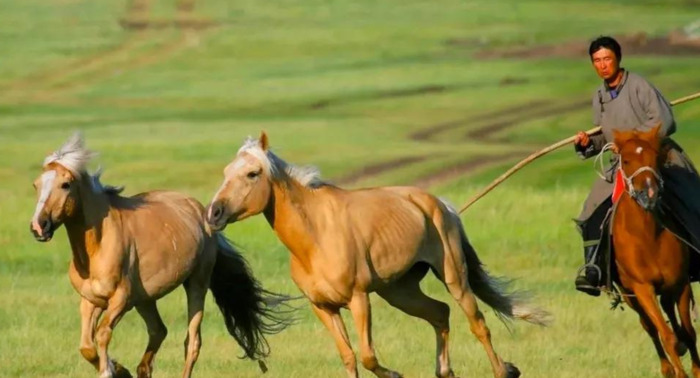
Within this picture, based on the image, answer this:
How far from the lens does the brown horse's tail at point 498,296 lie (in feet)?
42.2

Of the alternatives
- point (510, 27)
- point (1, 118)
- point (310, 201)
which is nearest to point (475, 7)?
point (510, 27)

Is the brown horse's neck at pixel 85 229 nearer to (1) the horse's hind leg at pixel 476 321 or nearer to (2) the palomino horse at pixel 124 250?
(2) the palomino horse at pixel 124 250

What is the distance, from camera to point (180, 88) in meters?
54.2

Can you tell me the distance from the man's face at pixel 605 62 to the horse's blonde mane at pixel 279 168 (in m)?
2.19

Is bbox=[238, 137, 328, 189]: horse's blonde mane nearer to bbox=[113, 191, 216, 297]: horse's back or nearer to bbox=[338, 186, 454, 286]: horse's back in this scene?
bbox=[338, 186, 454, 286]: horse's back

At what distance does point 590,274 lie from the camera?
12609mm

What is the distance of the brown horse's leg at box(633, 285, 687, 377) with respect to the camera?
11.9m

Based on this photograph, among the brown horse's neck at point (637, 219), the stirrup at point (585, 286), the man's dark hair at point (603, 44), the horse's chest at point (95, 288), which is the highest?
the man's dark hair at point (603, 44)

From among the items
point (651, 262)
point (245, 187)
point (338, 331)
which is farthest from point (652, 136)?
point (245, 187)

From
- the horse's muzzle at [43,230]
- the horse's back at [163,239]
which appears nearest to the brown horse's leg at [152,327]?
the horse's back at [163,239]

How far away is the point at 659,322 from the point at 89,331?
3863 millimetres

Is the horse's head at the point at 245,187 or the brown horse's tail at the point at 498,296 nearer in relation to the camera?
the horse's head at the point at 245,187

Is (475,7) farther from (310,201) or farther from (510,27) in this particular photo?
(310,201)

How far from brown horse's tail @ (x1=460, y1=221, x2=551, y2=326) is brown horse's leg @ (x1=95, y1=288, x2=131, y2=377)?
107 inches
